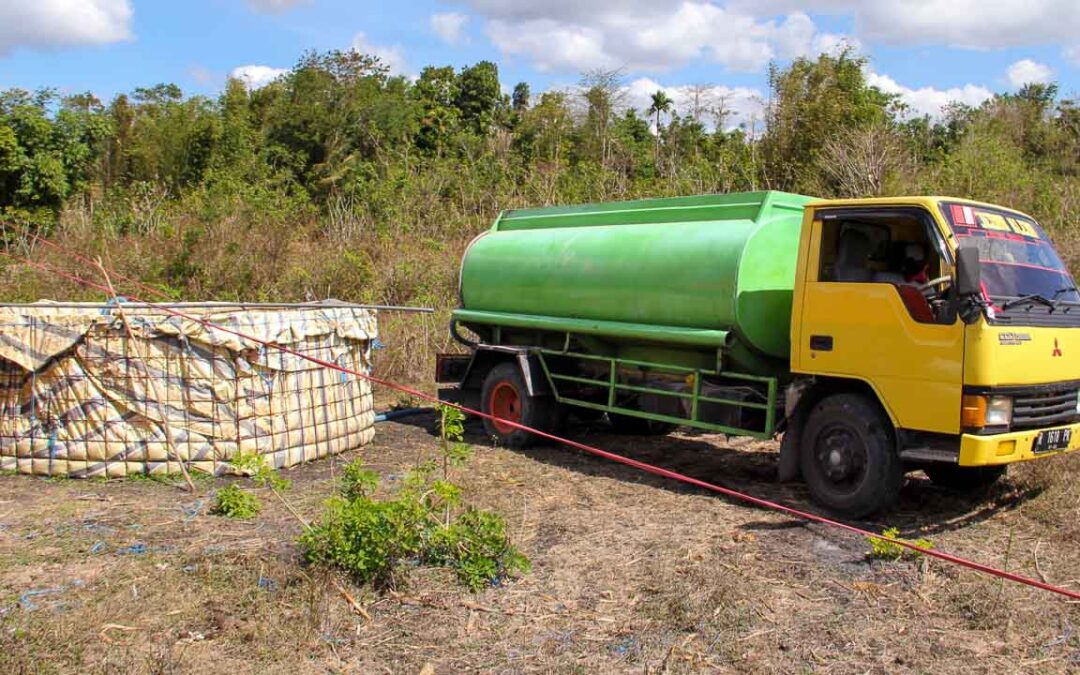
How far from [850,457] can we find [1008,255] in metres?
1.87

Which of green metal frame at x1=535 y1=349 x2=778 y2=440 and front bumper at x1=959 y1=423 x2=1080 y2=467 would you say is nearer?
front bumper at x1=959 y1=423 x2=1080 y2=467

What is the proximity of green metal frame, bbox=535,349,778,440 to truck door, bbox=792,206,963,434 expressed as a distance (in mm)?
544

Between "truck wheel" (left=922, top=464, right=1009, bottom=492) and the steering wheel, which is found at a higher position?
the steering wheel

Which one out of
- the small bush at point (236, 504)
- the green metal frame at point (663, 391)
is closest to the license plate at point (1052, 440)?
the green metal frame at point (663, 391)

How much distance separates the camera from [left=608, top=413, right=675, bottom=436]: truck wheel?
1076 centimetres

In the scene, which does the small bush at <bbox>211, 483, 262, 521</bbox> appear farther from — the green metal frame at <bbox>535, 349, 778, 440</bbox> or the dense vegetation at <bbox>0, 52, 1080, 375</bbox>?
the dense vegetation at <bbox>0, 52, 1080, 375</bbox>

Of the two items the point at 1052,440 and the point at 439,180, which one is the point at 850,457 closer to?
the point at 1052,440

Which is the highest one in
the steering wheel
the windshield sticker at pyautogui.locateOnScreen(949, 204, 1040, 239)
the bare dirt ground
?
the windshield sticker at pyautogui.locateOnScreen(949, 204, 1040, 239)

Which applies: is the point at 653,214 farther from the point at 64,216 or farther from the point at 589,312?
the point at 64,216

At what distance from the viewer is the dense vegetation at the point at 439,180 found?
1711 cm

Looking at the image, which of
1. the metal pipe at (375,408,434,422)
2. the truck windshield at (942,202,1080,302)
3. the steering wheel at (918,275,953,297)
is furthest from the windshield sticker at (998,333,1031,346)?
the metal pipe at (375,408,434,422)

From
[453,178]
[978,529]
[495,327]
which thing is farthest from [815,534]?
[453,178]

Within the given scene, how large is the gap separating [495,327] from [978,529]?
556cm

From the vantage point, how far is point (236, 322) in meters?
8.13
